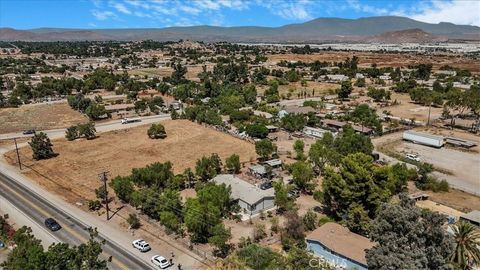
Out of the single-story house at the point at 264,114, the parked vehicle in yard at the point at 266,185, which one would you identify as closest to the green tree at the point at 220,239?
the parked vehicle in yard at the point at 266,185

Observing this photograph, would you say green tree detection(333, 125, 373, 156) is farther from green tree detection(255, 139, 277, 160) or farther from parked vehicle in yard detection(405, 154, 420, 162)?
green tree detection(255, 139, 277, 160)

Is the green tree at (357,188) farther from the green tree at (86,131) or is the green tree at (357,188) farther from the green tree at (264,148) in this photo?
the green tree at (86,131)

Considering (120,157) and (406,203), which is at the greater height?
(406,203)

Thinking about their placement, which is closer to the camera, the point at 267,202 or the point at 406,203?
the point at 406,203

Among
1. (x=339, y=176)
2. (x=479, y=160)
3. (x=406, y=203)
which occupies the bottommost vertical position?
(x=479, y=160)

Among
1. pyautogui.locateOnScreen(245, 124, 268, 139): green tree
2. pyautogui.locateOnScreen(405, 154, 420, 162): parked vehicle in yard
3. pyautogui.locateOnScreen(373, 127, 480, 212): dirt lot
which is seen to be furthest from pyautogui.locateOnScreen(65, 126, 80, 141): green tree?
pyautogui.locateOnScreen(405, 154, 420, 162): parked vehicle in yard

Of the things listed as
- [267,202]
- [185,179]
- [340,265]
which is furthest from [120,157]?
[340,265]

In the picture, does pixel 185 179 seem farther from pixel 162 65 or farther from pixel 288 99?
pixel 162 65

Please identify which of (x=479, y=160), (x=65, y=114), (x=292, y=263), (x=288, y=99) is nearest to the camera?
(x=292, y=263)
